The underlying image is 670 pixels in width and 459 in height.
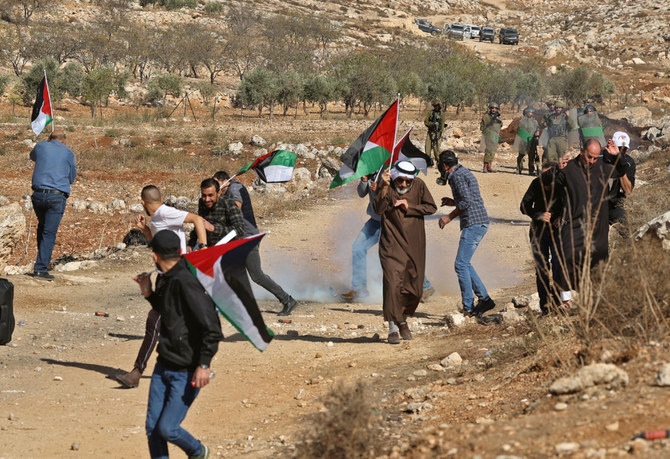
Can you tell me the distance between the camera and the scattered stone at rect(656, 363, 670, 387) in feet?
15.3

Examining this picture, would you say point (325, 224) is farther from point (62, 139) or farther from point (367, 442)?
point (367, 442)

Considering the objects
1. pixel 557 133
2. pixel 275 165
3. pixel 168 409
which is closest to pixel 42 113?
pixel 275 165

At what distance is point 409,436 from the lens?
5188 millimetres

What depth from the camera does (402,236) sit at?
7973 mm


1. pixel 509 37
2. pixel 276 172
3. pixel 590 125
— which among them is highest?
pixel 276 172

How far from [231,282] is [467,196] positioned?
4.01 meters

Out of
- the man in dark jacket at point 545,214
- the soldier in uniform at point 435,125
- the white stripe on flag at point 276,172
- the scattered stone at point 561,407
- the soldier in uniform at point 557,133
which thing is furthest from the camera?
the soldier in uniform at point 435,125

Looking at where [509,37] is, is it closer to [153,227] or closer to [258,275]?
[258,275]

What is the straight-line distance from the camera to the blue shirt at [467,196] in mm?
8609

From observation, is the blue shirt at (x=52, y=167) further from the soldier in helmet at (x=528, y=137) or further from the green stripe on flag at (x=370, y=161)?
the soldier in helmet at (x=528, y=137)

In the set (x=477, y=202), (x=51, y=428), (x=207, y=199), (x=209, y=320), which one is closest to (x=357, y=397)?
(x=209, y=320)

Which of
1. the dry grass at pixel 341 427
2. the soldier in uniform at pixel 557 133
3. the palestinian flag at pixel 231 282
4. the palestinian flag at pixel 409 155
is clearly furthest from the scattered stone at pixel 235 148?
the dry grass at pixel 341 427

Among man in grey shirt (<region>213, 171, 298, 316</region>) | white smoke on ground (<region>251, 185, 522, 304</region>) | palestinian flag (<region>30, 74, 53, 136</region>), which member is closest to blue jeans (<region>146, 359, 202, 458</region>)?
man in grey shirt (<region>213, 171, 298, 316</region>)

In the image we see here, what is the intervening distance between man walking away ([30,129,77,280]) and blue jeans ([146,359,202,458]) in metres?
6.22
